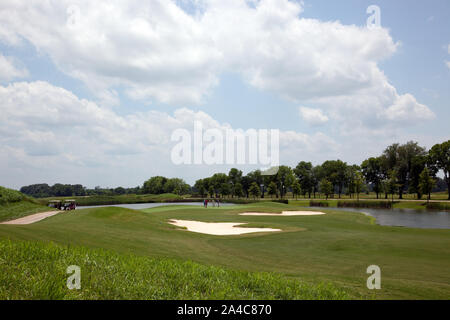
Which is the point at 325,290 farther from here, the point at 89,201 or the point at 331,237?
the point at 89,201

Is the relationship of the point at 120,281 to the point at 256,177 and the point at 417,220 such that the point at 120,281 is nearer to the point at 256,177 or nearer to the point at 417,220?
the point at 417,220

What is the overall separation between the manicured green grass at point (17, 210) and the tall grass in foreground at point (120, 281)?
970 inches

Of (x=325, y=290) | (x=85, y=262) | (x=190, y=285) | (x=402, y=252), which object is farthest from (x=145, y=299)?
(x=402, y=252)

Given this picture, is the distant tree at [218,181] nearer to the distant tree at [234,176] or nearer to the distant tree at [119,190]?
the distant tree at [234,176]

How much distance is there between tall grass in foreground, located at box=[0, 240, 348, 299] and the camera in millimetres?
5816

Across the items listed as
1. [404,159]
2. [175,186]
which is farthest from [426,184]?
[175,186]

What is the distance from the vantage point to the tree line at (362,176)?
8744 cm

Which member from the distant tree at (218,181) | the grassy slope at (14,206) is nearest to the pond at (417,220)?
the grassy slope at (14,206)

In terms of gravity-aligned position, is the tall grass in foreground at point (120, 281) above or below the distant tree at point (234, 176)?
below

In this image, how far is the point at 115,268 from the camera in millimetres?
7824

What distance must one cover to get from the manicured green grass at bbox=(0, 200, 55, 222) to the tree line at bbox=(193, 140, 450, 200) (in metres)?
82.5

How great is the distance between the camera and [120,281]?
22.2 ft

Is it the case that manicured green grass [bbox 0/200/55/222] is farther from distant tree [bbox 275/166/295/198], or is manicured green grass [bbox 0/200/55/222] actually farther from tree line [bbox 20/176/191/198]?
tree line [bbox 20/176/191/198]

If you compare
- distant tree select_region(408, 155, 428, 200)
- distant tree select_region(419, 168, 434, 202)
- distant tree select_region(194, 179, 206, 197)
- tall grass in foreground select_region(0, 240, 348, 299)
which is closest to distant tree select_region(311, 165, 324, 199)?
distant tree select_region(408, 155, 428, 200)
